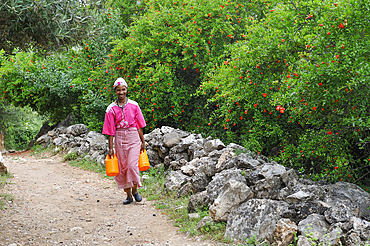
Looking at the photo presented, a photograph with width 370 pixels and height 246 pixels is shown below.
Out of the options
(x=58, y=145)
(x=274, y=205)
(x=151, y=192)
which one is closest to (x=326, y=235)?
(x=274, y=205)

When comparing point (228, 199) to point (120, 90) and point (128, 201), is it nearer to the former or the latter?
point (128, 201)

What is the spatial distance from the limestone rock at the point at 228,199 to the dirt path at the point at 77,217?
0.47 meters

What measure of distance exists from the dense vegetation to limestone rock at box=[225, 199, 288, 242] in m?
1.32

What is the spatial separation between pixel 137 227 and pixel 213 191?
129cm

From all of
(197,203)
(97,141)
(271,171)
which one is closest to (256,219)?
(271,171)

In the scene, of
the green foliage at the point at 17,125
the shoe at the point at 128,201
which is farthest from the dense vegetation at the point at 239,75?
the green foliage at the point at 17,125

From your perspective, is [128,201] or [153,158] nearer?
[128,201]

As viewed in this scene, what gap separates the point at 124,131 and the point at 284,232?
10.3 feet

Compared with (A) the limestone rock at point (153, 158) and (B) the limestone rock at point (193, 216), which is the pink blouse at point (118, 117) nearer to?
(B) the limestone rock at point (193, 216)

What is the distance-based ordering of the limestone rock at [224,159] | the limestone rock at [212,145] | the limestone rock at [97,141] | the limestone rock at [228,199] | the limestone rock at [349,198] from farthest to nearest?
the limestone rock at [97,141], the limestone rock at [212,145], the limestone rock at [224,159], the limestone rock at [228,199], the limestone rock at [349,198]

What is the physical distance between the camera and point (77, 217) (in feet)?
17.6

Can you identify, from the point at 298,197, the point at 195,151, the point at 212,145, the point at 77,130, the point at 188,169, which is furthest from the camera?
the point at 77,130

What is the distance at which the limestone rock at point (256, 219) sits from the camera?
409 cm

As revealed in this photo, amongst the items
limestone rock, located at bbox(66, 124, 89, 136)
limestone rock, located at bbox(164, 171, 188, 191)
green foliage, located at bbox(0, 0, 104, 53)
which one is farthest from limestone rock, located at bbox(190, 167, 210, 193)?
limestone rock, located at bbox(66, 124, 89, 136)
